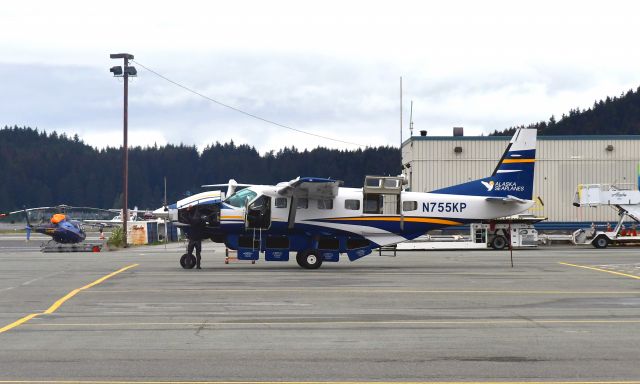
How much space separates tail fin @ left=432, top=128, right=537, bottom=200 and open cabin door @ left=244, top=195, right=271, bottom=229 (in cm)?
618

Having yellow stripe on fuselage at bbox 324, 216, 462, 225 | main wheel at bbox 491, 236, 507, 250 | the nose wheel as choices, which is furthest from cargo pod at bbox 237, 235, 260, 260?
main wheel at bbox 491, 236, 507, 250

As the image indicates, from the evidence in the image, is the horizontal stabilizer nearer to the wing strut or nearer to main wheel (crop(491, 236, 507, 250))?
the wing strut

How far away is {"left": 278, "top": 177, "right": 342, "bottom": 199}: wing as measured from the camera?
26677 millimetres

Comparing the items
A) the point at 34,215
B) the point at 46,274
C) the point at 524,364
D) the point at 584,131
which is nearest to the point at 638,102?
the point at 584,131

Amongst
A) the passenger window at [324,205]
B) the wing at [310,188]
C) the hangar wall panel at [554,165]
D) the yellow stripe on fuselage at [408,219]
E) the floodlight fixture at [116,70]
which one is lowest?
→ the yellow stripe on fuselage at [408,219]

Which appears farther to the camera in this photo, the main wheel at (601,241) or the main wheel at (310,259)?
the main wheel at (601,241)

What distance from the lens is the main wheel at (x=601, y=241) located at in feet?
145

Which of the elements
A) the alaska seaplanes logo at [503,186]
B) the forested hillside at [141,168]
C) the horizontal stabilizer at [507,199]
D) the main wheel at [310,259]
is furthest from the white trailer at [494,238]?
the forested hillside at [141,168]

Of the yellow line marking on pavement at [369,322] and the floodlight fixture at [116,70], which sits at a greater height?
the floodlight fixture at [116,70]

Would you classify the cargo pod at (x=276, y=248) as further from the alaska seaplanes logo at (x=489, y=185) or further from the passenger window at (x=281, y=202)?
the alaska seaplanes logo at (x=489, y=185)

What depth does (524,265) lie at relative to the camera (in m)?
28.7

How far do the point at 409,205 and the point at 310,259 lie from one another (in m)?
3.77

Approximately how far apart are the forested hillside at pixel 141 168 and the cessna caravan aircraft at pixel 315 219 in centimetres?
7059

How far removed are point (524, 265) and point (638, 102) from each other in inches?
5086
